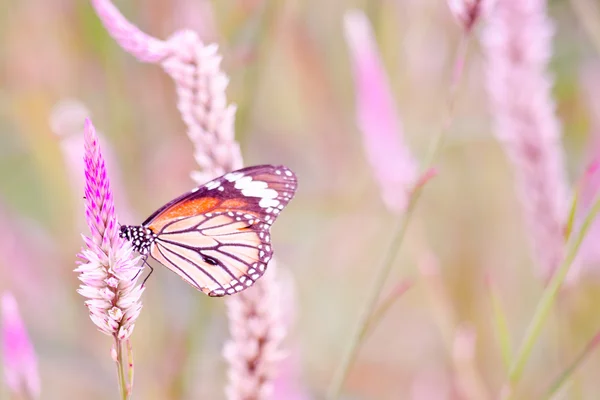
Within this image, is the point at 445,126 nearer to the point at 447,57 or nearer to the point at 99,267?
the point at 99,267

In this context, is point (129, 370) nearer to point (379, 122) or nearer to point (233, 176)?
point (233, 176)

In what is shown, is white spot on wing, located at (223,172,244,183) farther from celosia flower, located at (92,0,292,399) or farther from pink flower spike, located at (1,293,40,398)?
pink flower spike, located at (1,293,40,398)

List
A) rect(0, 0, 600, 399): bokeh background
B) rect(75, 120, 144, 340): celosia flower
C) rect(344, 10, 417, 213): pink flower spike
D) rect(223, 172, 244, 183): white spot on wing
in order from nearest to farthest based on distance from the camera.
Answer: rect(75, 120, 144, 340): celosia flower, rect(223, 172, 244, 183): white spot on wing, rect(344, 10, 417, 213): pink flower spike, rect(0, 0, 600, 399): bokeh background

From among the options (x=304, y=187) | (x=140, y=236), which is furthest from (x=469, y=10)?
(x=304, y=187)

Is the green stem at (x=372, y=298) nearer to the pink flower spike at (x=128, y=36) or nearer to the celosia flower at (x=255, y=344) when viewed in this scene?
the celosia flower at (x=255, y=344)

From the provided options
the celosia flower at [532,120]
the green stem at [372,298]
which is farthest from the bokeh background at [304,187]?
the green stem at [372,298]

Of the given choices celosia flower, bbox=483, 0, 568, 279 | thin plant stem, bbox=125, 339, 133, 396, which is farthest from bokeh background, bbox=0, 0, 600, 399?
thin plant stem, bbox=125, 339, 133, 396

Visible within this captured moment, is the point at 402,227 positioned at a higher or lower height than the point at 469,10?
lower
